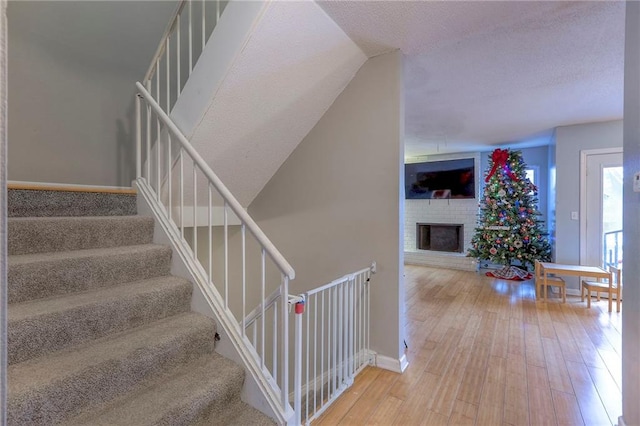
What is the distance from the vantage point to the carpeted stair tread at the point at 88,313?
3.89ft

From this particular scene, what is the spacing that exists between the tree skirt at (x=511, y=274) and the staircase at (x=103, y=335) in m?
5.10

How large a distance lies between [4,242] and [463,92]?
3.55 metres

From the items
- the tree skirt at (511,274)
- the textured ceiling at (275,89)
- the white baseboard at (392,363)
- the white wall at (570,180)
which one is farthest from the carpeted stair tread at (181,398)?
the tree skirt at (511,274)

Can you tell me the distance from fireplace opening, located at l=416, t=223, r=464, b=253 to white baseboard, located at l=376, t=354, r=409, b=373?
4425 millimetres

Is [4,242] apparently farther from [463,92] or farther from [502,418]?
[463,92]

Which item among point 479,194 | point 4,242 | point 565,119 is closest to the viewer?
point 4,242

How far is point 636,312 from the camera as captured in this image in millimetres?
1438

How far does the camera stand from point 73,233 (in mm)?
1687

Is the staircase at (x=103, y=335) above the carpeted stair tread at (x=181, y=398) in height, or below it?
above

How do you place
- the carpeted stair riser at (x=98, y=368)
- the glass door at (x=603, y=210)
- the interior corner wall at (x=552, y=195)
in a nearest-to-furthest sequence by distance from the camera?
the carpeted stair riser at (x=98, y=368) → the glass door at (x=603, y=210) → the interior corner wall at (x=552, y=195)

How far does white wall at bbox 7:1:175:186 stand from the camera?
230 cm

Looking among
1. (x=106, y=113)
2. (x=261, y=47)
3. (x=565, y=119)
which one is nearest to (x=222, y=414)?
(x=261, y=47)

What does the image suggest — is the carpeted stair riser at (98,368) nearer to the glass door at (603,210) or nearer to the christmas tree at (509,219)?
the glass door at (603,210)

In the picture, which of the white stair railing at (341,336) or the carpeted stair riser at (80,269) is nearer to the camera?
the carpeted stair riser at (80,269)
